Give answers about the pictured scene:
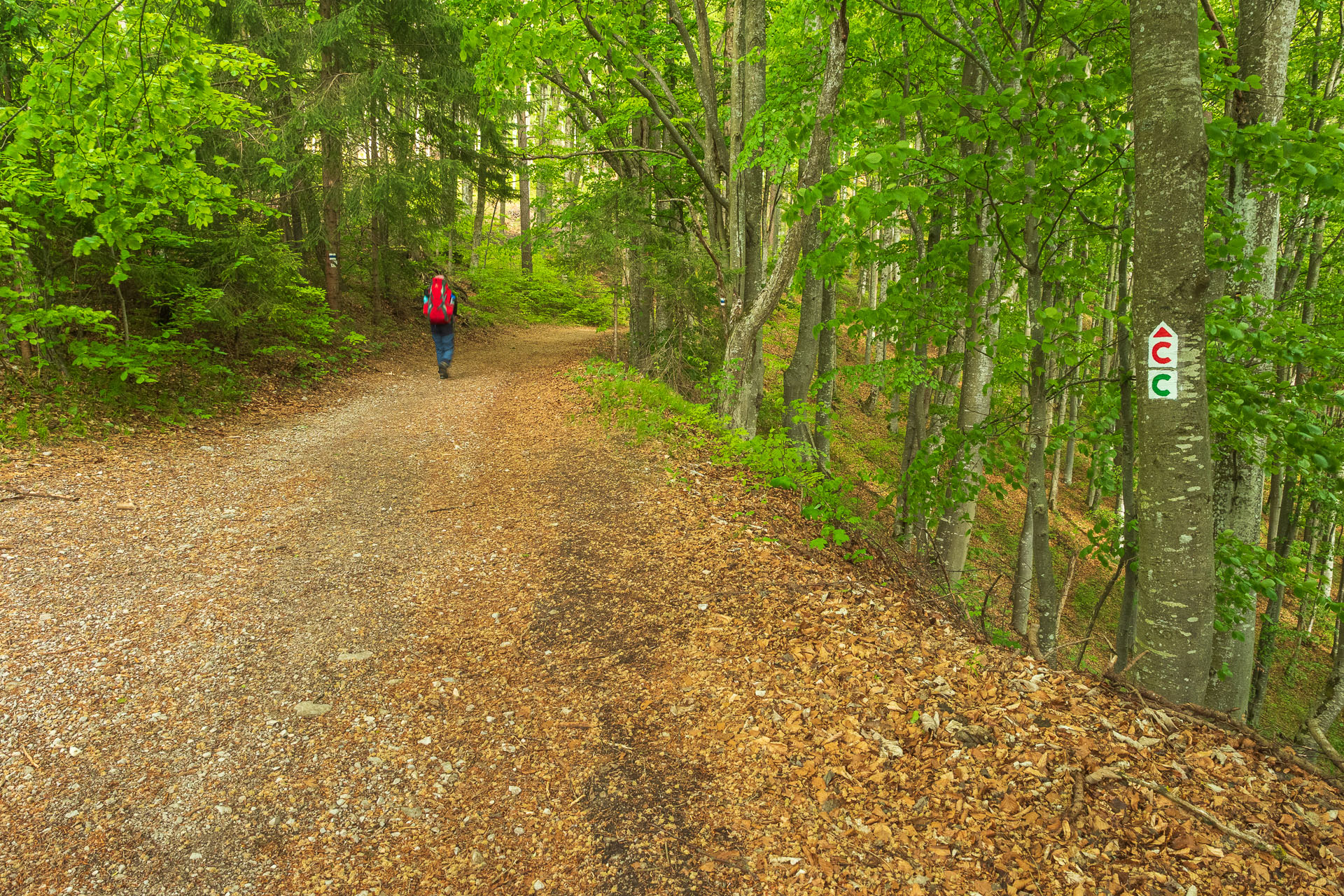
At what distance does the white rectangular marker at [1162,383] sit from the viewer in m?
2.87

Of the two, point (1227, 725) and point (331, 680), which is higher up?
point (1227, 725)

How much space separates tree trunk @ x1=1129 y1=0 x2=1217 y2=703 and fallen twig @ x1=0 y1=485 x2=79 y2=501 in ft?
27.2

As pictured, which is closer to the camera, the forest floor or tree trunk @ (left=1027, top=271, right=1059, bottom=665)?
the forest floor

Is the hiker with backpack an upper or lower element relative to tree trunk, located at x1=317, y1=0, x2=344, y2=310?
lower

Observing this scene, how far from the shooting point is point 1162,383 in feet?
9.50

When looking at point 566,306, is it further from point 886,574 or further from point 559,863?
point 559,863

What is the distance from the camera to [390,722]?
357 centimetres

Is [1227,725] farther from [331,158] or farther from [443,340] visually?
[331,158]

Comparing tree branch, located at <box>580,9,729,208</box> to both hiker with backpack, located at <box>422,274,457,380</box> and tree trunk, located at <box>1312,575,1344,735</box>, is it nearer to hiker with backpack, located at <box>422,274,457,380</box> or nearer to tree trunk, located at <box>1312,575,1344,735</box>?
hiker with backpack, located at <box>422,274,457,380</box>

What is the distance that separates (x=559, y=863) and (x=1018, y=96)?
439 centimetres

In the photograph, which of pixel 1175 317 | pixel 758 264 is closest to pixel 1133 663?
pixel 1175 317

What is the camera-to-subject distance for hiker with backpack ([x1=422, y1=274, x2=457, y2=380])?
11047 millimetres

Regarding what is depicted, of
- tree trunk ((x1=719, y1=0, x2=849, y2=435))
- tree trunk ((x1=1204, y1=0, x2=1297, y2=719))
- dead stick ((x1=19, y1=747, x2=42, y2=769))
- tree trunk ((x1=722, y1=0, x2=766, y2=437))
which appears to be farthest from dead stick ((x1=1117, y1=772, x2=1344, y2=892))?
tree trunk ((x1=722, y1=0, x2=766, y2=437))

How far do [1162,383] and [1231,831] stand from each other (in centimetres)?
185
